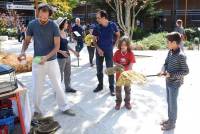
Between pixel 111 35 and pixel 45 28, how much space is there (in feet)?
7.43

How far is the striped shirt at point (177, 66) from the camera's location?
5.53 meters

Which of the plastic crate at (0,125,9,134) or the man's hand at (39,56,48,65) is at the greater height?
the man's hand at (39,56,48,65)

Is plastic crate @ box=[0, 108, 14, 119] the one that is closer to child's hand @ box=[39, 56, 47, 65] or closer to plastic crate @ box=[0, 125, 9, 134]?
plastic crate @ box=[0, 125, 9, 134]

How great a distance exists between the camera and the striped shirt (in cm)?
553

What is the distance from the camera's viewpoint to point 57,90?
21.0 ft

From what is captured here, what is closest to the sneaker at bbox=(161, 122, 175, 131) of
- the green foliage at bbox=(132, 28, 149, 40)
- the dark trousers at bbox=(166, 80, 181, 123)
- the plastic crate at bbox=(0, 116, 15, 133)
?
the dark trousers at bbox=(166, 80, 181, 123)

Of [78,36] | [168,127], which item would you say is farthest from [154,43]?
[168,127]

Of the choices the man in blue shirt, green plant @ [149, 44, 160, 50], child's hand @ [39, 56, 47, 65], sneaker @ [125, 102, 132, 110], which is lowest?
sneaker @ [125, 102, 132, 110]

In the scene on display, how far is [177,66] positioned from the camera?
5562 mm

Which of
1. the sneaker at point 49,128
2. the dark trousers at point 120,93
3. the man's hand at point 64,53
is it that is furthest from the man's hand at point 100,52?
the sneaker at point 49,128

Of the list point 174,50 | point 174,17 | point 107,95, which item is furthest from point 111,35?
point 174,17

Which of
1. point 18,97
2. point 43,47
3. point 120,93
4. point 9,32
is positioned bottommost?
point 120,93

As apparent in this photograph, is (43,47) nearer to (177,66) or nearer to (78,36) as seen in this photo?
(177,66)

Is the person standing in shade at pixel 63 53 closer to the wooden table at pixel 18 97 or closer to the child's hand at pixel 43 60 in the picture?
the child's hand at pixel 43 60
